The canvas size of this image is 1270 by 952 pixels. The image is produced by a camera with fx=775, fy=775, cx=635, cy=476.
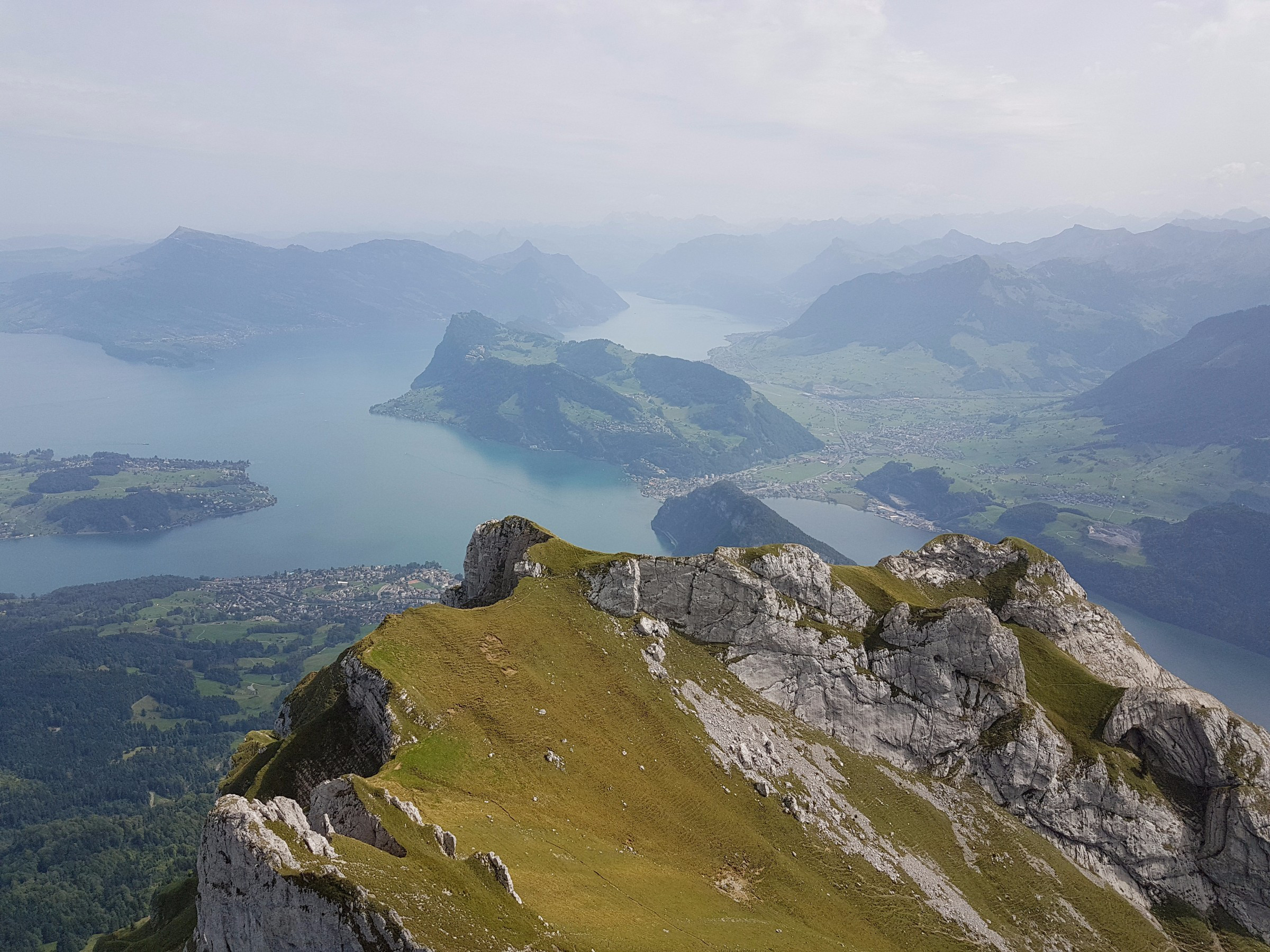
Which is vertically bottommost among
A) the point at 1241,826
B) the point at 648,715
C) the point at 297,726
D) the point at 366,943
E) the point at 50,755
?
the point at 50,755

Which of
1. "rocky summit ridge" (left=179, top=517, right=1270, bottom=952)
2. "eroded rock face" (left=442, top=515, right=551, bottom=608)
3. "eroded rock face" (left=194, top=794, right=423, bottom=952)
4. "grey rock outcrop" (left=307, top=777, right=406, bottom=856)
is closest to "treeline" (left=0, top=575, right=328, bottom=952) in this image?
"rocky summit ridge" (left=179, top=517, right=1270, bottom=952)

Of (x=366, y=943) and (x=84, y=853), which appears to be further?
(x=84, y=853)

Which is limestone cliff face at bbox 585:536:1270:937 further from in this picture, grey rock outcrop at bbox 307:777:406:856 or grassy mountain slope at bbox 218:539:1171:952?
grey rock outcrop at bbox 307:777:406:856

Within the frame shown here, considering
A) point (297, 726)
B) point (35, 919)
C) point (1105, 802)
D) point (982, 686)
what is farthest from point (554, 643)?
point (35, 919)

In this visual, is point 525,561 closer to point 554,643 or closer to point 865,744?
point 554,643

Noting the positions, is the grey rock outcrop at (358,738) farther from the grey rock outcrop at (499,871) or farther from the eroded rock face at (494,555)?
the eroded rock face at (494,555)

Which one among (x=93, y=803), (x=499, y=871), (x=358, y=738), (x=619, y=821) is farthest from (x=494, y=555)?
(x=93, y=803)
